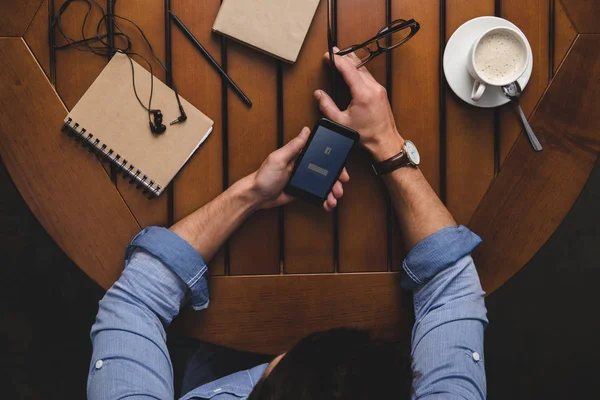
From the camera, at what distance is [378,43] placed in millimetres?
824

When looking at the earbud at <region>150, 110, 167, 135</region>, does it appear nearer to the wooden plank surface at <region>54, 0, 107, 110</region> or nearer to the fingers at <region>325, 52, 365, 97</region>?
the wooden plank surface at <region>54, 0, 107, 110</region>

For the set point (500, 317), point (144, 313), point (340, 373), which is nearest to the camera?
point (340, 373)

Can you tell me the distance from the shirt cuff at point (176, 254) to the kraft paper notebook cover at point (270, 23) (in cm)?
34

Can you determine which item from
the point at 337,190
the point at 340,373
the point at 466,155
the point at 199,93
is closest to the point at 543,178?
the point at 466,155

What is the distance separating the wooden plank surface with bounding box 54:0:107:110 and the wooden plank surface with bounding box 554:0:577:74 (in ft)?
2.47

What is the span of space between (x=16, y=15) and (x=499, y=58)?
0.77 metres

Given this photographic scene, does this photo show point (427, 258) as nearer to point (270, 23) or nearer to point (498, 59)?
point (498, 59)

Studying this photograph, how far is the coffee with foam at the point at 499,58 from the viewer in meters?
0.78

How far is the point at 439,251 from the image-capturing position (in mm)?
806

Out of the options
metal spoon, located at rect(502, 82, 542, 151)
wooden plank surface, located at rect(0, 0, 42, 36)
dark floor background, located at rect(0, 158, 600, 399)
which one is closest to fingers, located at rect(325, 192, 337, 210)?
metal spoon, located at rect(502, 82, 542, 151)

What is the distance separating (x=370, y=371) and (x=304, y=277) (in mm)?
224

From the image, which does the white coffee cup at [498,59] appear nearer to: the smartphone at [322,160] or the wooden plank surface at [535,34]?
the wooden plank surface at [535,34]

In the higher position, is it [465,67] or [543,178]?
[465,67]

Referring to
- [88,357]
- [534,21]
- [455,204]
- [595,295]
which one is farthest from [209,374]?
[595,295]
